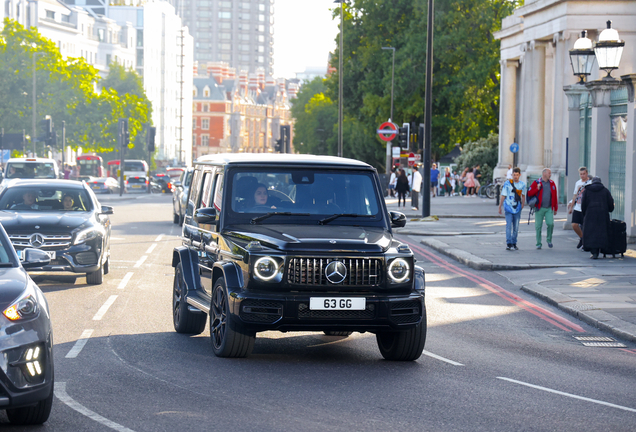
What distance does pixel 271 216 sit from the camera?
366 inches

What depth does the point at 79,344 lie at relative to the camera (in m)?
9.72

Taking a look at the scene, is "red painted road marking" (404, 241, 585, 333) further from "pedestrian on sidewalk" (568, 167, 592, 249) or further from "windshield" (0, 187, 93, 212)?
"windshield" (0, 187, 93, 212)

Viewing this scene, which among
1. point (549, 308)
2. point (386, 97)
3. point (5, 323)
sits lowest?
point (549, 308)

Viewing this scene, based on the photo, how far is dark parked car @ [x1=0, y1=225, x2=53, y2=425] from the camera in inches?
233

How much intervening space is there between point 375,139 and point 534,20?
24402 millimetres

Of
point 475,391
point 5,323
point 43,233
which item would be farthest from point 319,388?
point 43,233

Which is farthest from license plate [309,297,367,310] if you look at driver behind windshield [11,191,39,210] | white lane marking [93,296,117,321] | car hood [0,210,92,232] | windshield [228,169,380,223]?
driver behind windshield [11,191,39,210]

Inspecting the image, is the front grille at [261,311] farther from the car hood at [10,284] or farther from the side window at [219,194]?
the car hood at [10,284]

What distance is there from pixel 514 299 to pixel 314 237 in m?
6.63

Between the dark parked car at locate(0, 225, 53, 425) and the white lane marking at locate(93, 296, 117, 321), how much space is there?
16.7 ft

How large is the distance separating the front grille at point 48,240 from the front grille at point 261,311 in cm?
658

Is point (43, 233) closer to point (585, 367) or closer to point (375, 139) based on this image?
point (585, 367)

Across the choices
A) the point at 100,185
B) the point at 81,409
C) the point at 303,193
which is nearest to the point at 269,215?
the point at 303,193

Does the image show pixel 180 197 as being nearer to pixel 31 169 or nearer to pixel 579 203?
pixel 31 169
